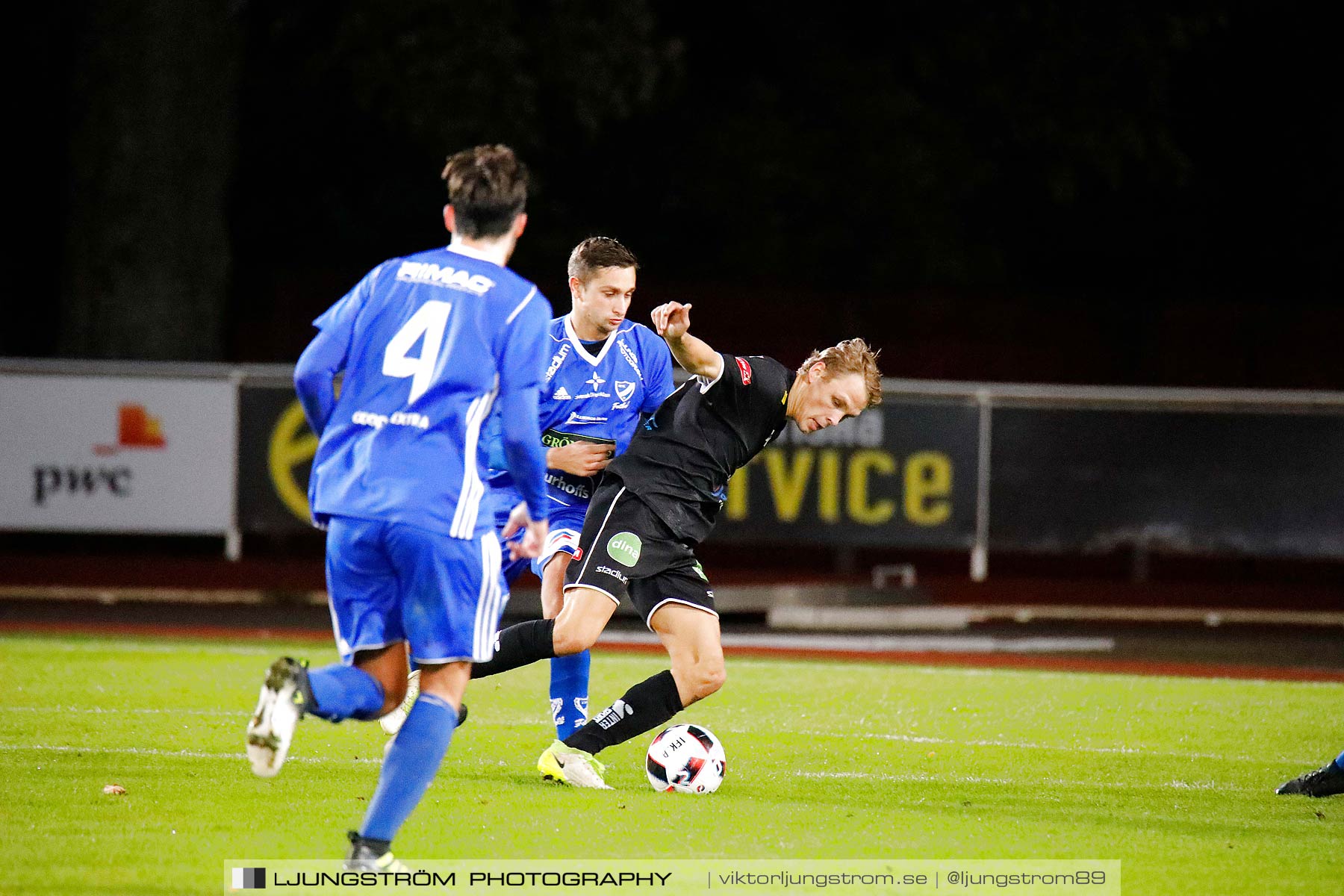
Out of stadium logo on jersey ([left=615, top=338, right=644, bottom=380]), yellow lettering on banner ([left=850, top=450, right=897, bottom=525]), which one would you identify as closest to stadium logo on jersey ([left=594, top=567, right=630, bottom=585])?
stadium logo on jersey ([left=615, top=338, right=644, bottom=380])

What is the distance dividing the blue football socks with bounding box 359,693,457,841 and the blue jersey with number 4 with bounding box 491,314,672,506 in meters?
2.33

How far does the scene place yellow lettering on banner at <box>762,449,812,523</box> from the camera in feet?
50.8

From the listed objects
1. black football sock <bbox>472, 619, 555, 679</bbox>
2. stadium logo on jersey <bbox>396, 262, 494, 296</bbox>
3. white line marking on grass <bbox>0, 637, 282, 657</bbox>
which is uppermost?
stadium logo on jersey <bbox>396, 262, 494, 296</bbox>

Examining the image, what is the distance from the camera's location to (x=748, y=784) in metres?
6.73

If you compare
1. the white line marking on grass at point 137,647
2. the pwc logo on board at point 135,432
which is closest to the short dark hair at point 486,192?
the white line marking on grass at point 137,647

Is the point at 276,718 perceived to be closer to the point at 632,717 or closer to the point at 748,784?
the point at 632,717

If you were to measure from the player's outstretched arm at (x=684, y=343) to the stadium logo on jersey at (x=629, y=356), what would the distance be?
0.54 m

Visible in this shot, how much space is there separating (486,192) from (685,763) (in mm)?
2598

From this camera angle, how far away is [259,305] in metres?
19.4

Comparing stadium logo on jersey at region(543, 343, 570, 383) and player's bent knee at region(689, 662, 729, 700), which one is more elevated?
stadium logo on jersey at region(543, 343, 570, 383)

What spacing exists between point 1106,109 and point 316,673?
16141 millimetres

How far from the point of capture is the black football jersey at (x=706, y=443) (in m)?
6.59

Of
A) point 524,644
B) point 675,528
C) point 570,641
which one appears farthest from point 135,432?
point 675,528

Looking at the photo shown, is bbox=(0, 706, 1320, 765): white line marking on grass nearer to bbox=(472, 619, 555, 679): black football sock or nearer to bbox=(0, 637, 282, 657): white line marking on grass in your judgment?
bbox=(472, 619, 555, 679): black football sock
